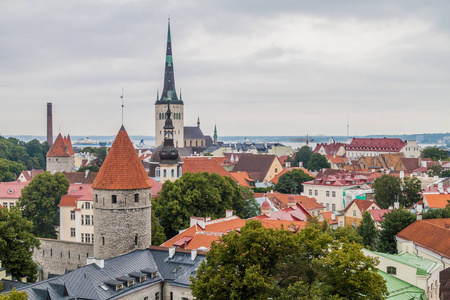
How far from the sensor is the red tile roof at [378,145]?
176875mm

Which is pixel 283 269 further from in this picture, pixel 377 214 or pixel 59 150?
pixel 59 150

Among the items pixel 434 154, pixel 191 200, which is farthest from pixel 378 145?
pixel 191 200

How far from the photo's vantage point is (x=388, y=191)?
224 feet

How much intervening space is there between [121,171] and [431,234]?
919 inches

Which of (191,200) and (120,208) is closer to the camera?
(120,208)

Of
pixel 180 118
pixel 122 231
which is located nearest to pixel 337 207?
pixel 122 231

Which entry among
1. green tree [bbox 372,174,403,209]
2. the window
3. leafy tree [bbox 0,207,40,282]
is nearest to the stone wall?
leafy tree [bbox 0,207,40,282]

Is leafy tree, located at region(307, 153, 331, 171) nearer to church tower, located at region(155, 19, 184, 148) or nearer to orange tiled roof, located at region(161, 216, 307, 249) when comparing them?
church tower, located at region(155, 19, 184, 148)

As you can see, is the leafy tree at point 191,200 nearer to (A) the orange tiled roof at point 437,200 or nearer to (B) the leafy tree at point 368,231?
(B) the leafy tree at point 368,231

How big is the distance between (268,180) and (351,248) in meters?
80.5

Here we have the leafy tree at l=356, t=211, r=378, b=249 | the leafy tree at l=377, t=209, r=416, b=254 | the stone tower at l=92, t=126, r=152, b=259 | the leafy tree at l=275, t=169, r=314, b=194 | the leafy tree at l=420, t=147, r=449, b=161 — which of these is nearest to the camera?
the stone tower at l=92, t=126, r=152, b=259

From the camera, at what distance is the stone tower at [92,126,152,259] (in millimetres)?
36969

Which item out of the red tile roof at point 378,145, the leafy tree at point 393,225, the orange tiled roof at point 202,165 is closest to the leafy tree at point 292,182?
the orange tiled roof at point 202,165

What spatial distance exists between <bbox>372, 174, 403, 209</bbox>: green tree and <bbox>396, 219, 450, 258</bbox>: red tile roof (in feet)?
65.7
